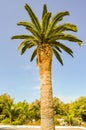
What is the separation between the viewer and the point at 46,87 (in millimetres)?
17969

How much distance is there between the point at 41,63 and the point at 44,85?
1769 mm

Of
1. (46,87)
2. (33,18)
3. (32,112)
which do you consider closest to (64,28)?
(33,18)

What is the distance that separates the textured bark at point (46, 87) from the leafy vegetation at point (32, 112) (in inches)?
1310

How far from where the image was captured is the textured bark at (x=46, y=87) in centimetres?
1747

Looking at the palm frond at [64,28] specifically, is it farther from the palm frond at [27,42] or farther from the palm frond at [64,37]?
the palm frond at [27,42]

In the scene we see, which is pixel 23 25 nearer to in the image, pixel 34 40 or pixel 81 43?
pixel 34 40

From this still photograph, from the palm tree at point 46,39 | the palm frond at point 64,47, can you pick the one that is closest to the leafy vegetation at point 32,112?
the palm frond at point 64,47

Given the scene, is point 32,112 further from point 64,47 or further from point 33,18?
point 33,18

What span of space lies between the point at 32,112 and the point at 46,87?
47728 millimetres

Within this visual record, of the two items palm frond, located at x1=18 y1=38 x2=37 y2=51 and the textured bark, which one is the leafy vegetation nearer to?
palm frond, located at x1=18 y1=38 x2=37 y2=51

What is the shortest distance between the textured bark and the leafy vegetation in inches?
1310

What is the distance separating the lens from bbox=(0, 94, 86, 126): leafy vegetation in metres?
51.9

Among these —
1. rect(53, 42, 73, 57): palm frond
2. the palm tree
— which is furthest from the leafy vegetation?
the palm tree

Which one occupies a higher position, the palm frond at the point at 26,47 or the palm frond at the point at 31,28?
the palm frond at the point at 31,28
